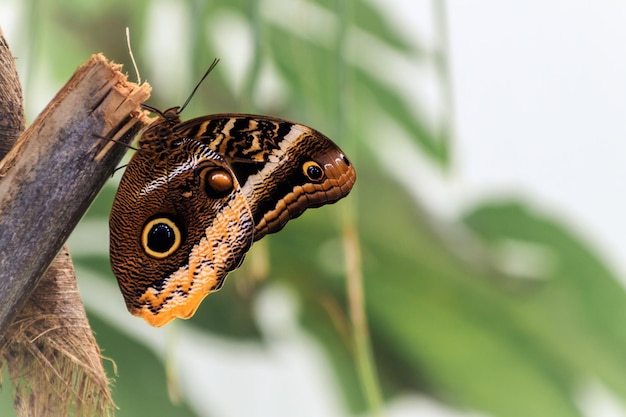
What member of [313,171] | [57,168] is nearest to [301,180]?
[313,171]

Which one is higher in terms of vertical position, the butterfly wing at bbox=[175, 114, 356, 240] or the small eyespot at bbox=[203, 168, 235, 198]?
the butterfly wing at bbox=[175, 114, 356, 240]

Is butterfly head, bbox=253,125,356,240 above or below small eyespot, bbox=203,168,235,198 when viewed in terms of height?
above

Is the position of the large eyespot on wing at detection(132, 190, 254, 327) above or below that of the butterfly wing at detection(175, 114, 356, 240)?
below

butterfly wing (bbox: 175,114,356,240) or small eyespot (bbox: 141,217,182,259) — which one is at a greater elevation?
butterfly wing (bbox: 175,114,356,240)

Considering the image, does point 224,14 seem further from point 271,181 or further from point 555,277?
point 271,181

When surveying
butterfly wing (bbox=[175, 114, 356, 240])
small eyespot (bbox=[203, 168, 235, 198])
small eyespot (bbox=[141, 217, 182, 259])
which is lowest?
small eyespot (bbox=[141, 217, 182, 259])
